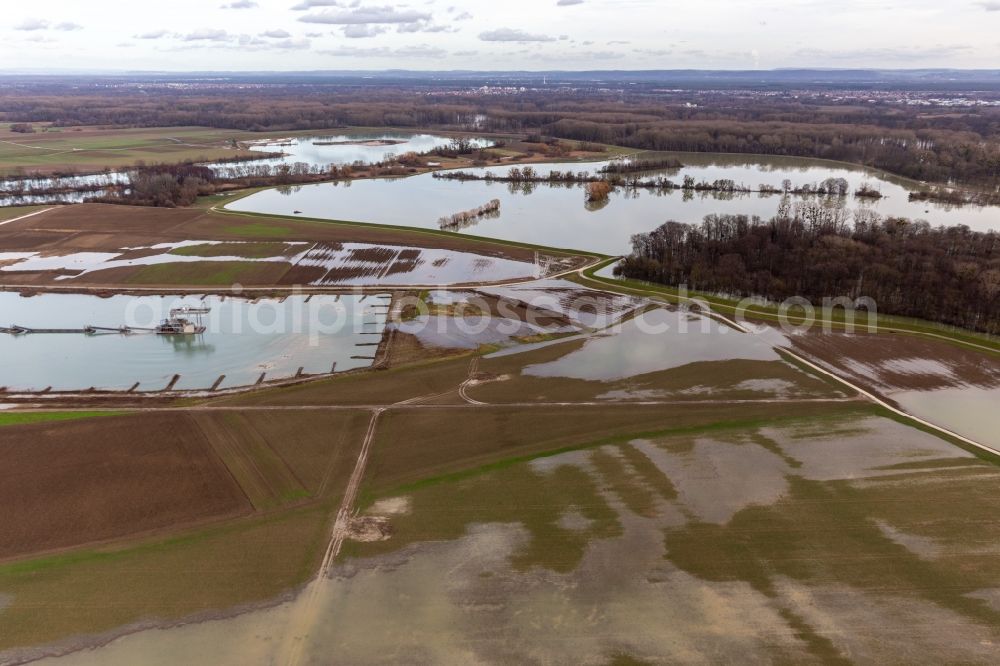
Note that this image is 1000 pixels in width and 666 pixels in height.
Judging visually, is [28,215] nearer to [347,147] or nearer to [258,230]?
[258,230]

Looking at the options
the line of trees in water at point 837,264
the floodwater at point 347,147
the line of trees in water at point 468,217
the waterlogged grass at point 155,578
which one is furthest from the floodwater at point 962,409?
the floodwater at point 347,147

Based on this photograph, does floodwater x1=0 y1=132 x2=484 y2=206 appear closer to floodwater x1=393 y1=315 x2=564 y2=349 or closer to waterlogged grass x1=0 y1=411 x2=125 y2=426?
waterlogged grass x1=0 y1=411 x2=125 y2=426

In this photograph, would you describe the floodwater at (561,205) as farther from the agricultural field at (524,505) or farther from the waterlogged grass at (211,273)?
the agricultural field at (524,505)

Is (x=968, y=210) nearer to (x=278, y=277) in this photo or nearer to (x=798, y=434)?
(x=798, y=434)

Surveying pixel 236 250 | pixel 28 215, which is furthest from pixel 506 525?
pixel 28 215

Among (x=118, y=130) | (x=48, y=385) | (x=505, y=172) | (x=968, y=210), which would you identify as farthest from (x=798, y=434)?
(x=118, y=130)

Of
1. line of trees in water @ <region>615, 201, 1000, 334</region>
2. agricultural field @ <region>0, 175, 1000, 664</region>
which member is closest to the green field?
agricultural field @ <region>0, 175, 1000, 664</region>

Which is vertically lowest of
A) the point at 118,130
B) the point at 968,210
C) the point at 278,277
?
the point at 278,277

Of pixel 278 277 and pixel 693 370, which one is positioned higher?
pixel 278 277
